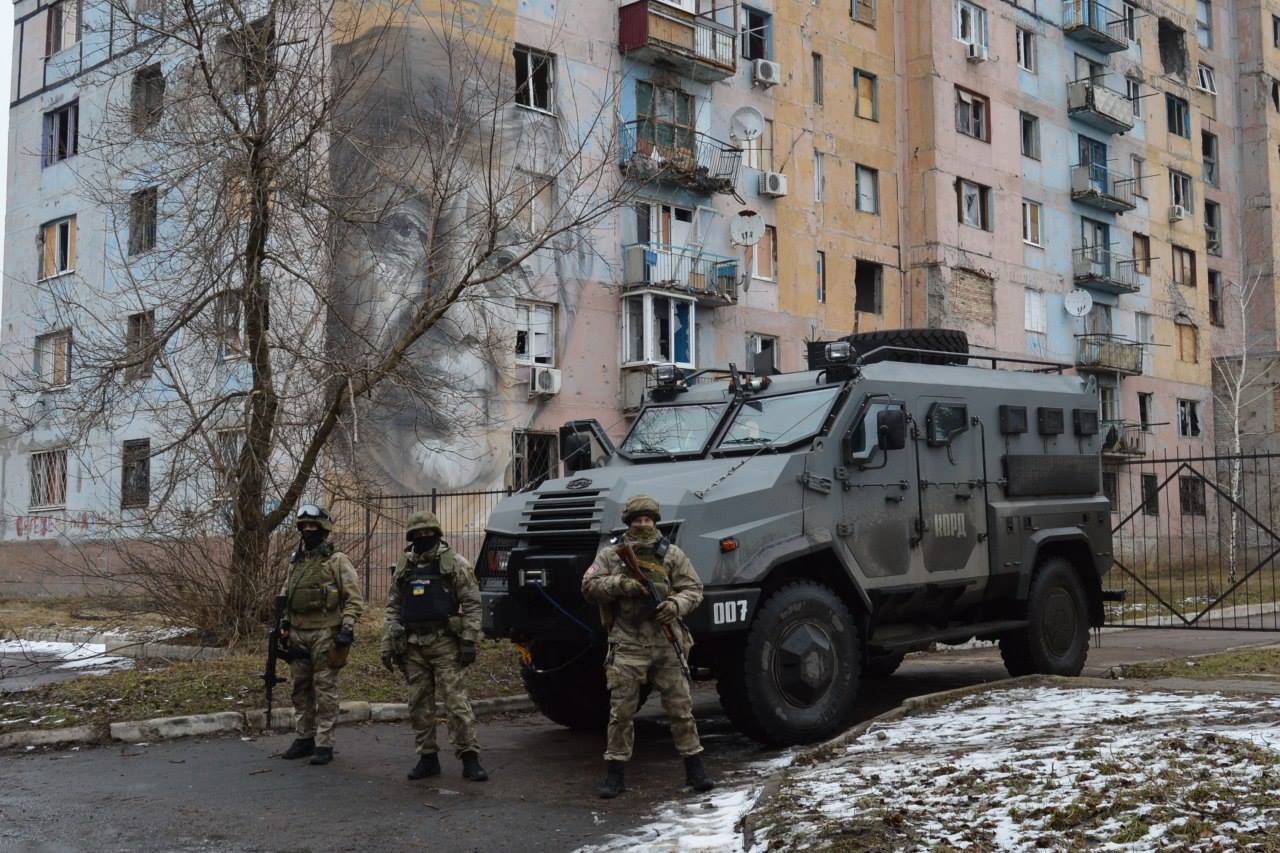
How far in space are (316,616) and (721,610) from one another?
117 inches

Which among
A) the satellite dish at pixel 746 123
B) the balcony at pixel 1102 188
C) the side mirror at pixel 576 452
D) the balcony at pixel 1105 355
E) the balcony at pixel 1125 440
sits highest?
the balcony at pixel 1102 188

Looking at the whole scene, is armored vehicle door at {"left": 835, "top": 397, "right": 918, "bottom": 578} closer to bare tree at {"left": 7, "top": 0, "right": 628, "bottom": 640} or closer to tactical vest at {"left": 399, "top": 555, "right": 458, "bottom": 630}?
tactical vest at {"left": 399, "top": 555, "right": 458, "bottom": 630}

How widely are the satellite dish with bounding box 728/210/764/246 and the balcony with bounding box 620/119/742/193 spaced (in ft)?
2.36

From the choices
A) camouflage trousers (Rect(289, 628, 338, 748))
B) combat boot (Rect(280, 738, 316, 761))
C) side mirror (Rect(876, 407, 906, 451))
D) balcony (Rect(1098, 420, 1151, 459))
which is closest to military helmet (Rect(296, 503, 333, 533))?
camouflage trousers (Rect(289, 628, 338, 748))

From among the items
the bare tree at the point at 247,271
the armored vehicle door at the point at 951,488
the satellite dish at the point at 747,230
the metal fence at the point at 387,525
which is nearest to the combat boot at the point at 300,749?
the armored vehicle door at the point at 951,488

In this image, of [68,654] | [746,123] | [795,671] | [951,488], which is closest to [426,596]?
[795,671]

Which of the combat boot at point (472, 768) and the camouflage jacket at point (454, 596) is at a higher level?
the camouflage jacket at point (454, 596)

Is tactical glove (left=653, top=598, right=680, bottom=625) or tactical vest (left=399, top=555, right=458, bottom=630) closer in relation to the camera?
tactical glove (left=653, top=598, right=680, bottom=625)

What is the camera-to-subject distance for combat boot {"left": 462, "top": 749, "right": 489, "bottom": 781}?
900 cm

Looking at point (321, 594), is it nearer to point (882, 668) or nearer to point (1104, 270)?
point (882, 668)

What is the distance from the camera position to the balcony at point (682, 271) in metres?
28.1

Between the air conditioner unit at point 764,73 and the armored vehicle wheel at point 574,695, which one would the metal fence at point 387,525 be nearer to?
the armored vehicle wheel at point 574,695

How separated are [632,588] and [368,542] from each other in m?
10.6

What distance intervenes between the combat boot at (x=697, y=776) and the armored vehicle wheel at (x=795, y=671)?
3.54 feet
